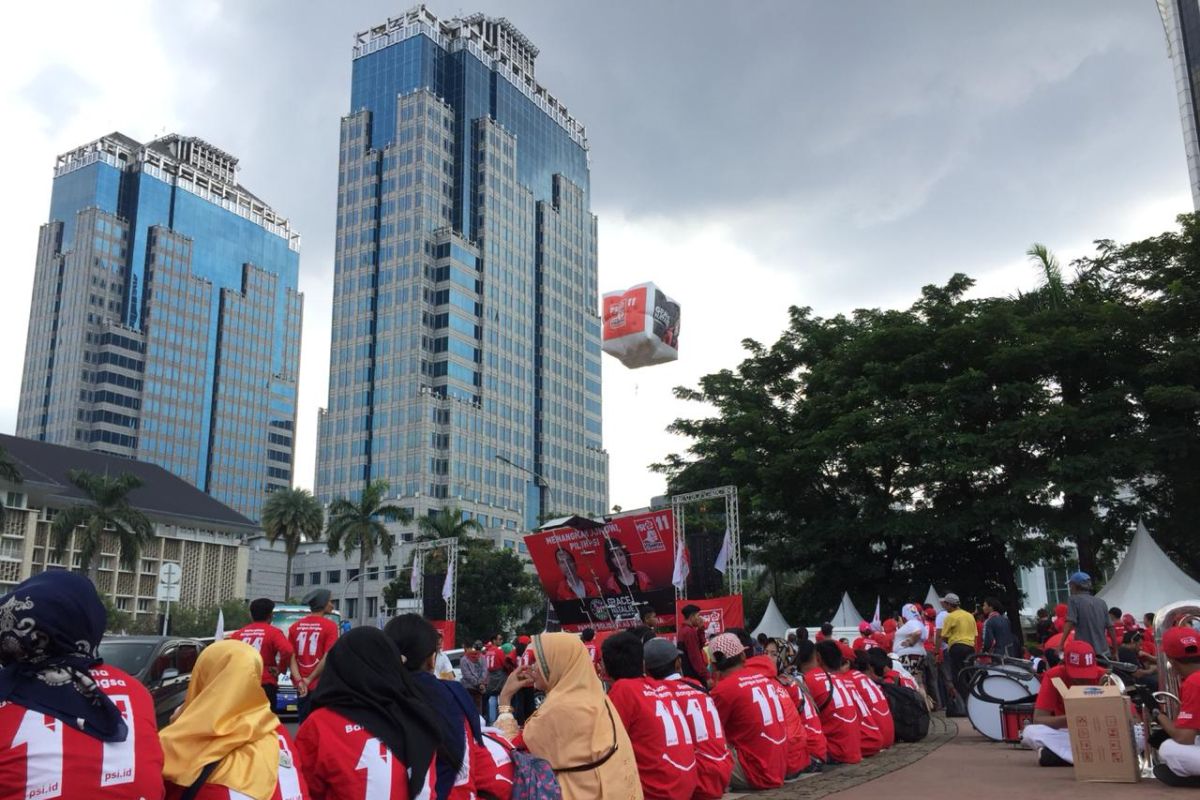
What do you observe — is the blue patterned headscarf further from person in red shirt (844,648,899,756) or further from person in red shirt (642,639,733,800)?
person in red shirt (844,648,899,756)

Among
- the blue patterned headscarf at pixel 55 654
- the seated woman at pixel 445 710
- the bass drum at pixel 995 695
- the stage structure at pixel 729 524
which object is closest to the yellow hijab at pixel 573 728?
the seated woman at pixel 445 710

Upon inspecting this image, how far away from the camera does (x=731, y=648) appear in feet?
26.0

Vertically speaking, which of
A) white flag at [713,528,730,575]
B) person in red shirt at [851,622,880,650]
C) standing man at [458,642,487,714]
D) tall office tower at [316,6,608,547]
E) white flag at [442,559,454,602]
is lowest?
standing man at [458,642,487,714]

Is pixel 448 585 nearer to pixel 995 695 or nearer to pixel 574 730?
pixel 995 695

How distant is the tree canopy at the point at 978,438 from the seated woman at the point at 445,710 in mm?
23661

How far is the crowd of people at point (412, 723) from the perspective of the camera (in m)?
2.91

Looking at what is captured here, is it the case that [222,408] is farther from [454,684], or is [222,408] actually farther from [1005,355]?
[454,684]

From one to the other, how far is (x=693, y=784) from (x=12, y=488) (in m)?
74.0

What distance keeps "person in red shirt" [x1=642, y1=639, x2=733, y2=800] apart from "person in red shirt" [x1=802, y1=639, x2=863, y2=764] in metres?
2.61

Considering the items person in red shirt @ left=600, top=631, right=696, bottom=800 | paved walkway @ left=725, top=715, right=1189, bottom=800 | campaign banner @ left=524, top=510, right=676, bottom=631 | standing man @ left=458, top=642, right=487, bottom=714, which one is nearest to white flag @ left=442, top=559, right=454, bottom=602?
campaign banner @ left=524, top=510, right=676, bottom=631

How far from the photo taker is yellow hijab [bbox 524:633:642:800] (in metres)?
5.11

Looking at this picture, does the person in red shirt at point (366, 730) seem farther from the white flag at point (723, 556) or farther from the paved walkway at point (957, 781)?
the white flag at point (723, 556)

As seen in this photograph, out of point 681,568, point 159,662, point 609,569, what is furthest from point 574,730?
point 609,569

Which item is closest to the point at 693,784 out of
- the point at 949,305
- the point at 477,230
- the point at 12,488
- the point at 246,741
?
the point at 246,741
